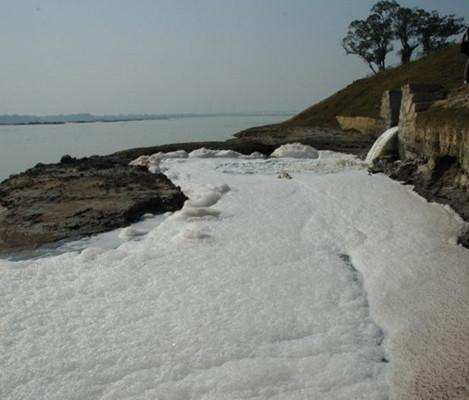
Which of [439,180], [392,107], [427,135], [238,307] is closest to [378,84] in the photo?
[392,107]

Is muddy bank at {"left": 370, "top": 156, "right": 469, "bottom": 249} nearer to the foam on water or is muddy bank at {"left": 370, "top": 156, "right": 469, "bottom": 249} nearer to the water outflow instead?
the foam on water

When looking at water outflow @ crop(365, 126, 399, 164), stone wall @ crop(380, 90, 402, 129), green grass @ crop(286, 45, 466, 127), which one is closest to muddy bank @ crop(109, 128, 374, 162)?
stone wall @ crop(380, 90, 402, 129)

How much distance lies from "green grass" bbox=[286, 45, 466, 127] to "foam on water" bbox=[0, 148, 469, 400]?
14.8m

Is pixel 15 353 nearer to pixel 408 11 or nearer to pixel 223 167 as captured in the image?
pixel 223 167

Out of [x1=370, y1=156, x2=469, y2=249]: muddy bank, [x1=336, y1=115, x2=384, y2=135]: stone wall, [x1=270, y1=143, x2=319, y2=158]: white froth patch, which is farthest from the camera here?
[x1=336, y1=115, x2=384, y2=135]: stone wall

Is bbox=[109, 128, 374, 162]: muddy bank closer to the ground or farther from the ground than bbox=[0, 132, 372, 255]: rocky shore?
farther from the ground

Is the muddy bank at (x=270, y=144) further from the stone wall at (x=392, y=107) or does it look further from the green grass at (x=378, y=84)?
the green grass at (x=378, y=84)

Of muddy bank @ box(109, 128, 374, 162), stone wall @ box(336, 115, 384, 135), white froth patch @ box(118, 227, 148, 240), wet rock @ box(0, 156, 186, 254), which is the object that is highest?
stone wall @ box(336, 115, 384, 135)

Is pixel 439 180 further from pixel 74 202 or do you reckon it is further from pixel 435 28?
pixel 435 28

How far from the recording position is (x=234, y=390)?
8.17ft

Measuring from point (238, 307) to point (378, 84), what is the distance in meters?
23.9

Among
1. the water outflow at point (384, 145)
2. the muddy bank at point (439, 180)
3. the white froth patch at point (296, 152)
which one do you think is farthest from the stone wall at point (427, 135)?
the white froth patch at point (296, 152)

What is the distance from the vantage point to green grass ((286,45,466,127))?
65.0 ft

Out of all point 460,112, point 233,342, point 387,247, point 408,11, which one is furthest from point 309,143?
point 408,11
